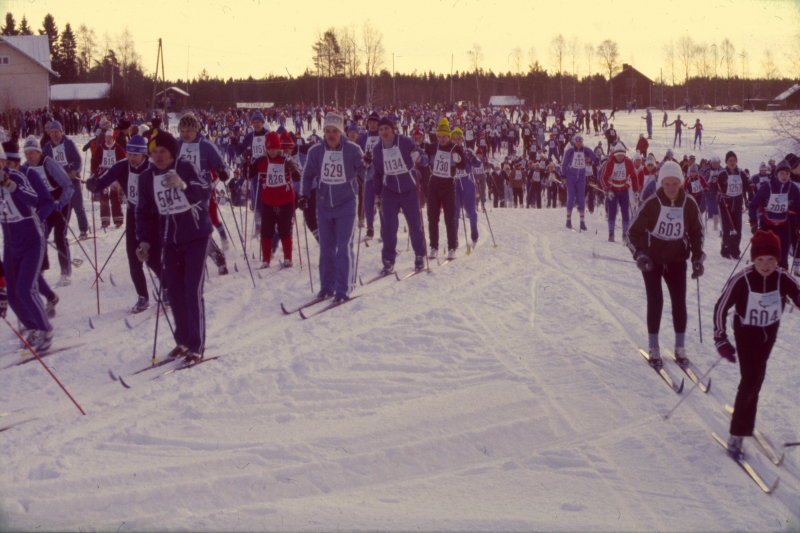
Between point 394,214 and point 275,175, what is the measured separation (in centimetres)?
162

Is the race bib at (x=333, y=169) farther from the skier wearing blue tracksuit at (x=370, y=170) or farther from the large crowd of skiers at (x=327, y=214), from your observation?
the skier wearing blue tracksuit at (x=370, y=170)

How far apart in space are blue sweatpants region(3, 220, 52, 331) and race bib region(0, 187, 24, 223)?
0.19 ft

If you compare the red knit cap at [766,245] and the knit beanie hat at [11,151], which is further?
the knit beanie hat at [11,151]

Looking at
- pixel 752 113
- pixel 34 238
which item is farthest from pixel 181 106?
pixel 34 238

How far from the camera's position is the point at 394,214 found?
8.69 meters

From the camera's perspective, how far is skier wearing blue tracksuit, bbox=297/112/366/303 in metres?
7.36

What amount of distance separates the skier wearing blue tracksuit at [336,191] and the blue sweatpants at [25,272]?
2.63 meters

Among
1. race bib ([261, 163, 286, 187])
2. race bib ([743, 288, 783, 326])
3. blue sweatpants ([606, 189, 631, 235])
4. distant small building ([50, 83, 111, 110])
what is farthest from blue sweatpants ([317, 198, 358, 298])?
distant small building ([50, 83, 111, 110])

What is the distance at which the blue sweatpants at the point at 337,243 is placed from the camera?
291 inches

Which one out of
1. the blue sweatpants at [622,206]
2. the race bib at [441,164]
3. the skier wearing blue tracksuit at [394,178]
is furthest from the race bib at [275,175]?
the blue sweatpants at [622,206]

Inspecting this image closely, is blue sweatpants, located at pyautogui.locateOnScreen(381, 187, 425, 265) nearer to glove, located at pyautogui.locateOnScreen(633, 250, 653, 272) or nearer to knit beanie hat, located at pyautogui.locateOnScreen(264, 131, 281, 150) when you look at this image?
knit beanie hat, located at pyautogui.locateOnScreen(264, 131, 281, 150)

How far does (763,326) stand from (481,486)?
210 cm

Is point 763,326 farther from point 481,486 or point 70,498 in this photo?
point 70,498

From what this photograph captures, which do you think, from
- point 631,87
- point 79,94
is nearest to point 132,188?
point 79,94
